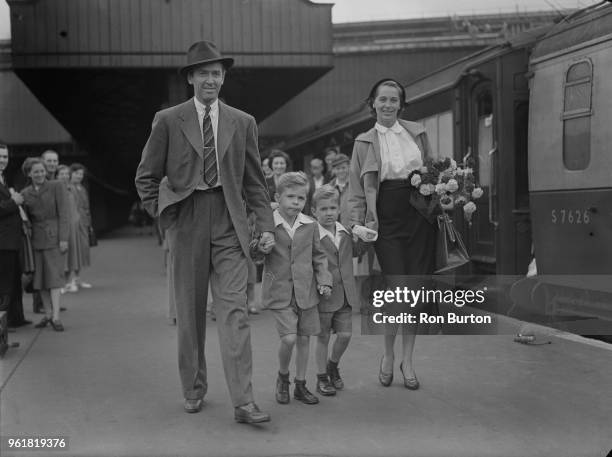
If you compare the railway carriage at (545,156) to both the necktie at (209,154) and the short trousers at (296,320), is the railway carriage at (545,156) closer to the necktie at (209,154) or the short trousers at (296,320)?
the short trousers at (296,320)

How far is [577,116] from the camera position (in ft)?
22.5

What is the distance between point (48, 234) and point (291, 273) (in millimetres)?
4037

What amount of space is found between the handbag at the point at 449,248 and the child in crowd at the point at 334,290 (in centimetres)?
64

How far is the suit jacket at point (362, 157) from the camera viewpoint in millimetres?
5107

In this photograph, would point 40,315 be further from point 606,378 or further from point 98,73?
point 606,378

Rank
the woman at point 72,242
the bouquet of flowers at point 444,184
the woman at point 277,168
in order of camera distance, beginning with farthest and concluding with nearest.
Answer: the woman at point 72,242, the woman at point 277,168, the bouquet of flowers at point 444,184

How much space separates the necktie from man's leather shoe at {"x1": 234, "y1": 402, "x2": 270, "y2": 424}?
128 centimetres

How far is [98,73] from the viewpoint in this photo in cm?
1122

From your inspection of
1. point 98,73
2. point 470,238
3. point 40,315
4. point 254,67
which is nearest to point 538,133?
point 470,238

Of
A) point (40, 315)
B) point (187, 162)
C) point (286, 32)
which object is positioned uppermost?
point (286, 32)

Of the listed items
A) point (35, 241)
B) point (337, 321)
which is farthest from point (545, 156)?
point (35, 241)

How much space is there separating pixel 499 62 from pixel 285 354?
192 inches

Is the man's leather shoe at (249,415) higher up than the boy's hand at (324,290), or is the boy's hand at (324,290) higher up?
the boy's hand at (324,290)

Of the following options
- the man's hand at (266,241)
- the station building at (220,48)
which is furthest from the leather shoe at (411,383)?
the station building at (220,48)
